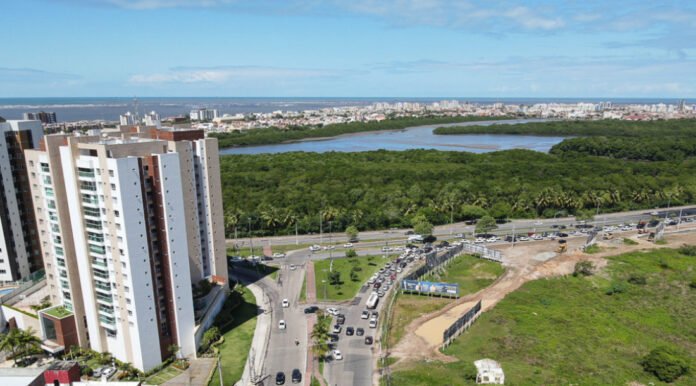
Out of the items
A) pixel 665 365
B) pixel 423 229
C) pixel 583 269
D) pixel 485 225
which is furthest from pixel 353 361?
pixel 485 225

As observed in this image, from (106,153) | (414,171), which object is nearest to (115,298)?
(106,153)

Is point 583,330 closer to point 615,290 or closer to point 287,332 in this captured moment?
point 615,290

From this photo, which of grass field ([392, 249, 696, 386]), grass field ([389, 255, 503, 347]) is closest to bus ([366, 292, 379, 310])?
grass field ([389, 255, 503, 347])

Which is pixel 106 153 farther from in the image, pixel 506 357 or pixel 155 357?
pixel 506 357

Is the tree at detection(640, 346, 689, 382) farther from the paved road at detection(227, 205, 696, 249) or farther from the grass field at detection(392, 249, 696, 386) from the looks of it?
the paved road at detection(227, 205, 696, 249)

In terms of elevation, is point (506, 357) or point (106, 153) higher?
point (106, 153)

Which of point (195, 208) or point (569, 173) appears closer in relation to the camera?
point (195, 208)
